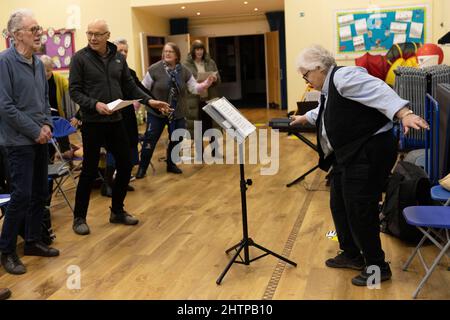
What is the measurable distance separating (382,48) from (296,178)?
4.91 meters

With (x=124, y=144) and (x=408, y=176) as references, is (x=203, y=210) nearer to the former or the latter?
(x=124, y=144)

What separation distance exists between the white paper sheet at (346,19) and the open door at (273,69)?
10.1 feet

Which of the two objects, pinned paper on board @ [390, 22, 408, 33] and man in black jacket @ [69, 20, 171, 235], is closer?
man in black jacket @ [69, 20, 171, 235]

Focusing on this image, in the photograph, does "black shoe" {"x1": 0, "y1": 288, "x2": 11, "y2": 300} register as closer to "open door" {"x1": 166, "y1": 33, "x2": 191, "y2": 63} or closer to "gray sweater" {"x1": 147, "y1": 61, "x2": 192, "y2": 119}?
"gray sweater" {"x1": 147, "y1": 61, "x2": 192, "y2": 119}

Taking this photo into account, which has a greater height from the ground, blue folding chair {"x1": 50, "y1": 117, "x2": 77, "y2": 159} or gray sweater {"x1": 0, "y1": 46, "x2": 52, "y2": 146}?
gray sweater {"x1": 0, "y1": 46, "x2": 52, "y2": 146}

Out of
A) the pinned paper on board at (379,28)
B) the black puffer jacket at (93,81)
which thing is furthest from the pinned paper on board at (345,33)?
the black puffer jacket at (93,81)

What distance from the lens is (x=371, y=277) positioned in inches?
123

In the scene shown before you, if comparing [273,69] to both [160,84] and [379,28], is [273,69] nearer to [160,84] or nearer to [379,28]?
[379,28]

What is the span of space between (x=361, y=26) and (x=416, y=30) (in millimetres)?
963

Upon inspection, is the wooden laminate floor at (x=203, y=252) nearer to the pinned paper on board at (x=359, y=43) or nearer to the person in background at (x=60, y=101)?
the person in background at (x=60, y=101)

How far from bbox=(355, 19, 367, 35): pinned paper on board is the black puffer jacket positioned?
6657 millimetres

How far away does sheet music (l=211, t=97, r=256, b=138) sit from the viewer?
326cm

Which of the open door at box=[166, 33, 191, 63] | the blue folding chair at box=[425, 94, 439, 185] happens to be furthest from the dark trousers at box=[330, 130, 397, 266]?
the open door at box=[166, 33, 191, 63]
